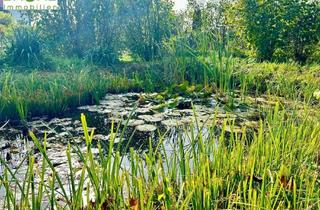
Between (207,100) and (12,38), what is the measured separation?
16.6 ft

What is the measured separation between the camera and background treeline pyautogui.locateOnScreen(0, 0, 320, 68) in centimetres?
798

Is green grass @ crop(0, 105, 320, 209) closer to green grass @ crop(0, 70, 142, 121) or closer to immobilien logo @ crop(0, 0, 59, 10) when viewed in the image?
green grass @ crop(0, 70, 142, 121)

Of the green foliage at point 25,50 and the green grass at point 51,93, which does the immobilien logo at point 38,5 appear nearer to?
the green foliage at point 25,50

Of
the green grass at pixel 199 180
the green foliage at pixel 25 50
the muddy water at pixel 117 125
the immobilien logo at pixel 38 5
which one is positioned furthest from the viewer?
the immobilien logo at pixel 38 5

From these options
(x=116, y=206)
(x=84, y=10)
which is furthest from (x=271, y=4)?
(x=116, y=206)

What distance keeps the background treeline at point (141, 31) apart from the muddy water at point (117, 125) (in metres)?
2.92

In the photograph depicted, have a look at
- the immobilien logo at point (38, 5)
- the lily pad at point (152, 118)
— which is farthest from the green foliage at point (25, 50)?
the lily pad at point (152, 118)

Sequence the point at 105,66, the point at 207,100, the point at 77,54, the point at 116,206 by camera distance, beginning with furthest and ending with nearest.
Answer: the point at 77,54 → the point at 105,66 → the point at 207,100 → the point at 116,206

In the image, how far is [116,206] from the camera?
173cm

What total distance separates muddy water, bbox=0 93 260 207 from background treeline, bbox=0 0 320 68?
9.56 ft

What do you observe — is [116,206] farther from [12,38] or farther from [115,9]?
[115,9]

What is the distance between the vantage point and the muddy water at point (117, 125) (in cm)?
320

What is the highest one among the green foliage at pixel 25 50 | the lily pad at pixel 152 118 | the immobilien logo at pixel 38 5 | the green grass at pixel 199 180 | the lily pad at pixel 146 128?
the immobilien logo at pixel 38 5

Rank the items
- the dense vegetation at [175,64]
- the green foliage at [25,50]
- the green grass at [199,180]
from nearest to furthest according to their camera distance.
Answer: the green grass at [199,180], the dense vegetation at [175,64], the green foliage at [25,50]
